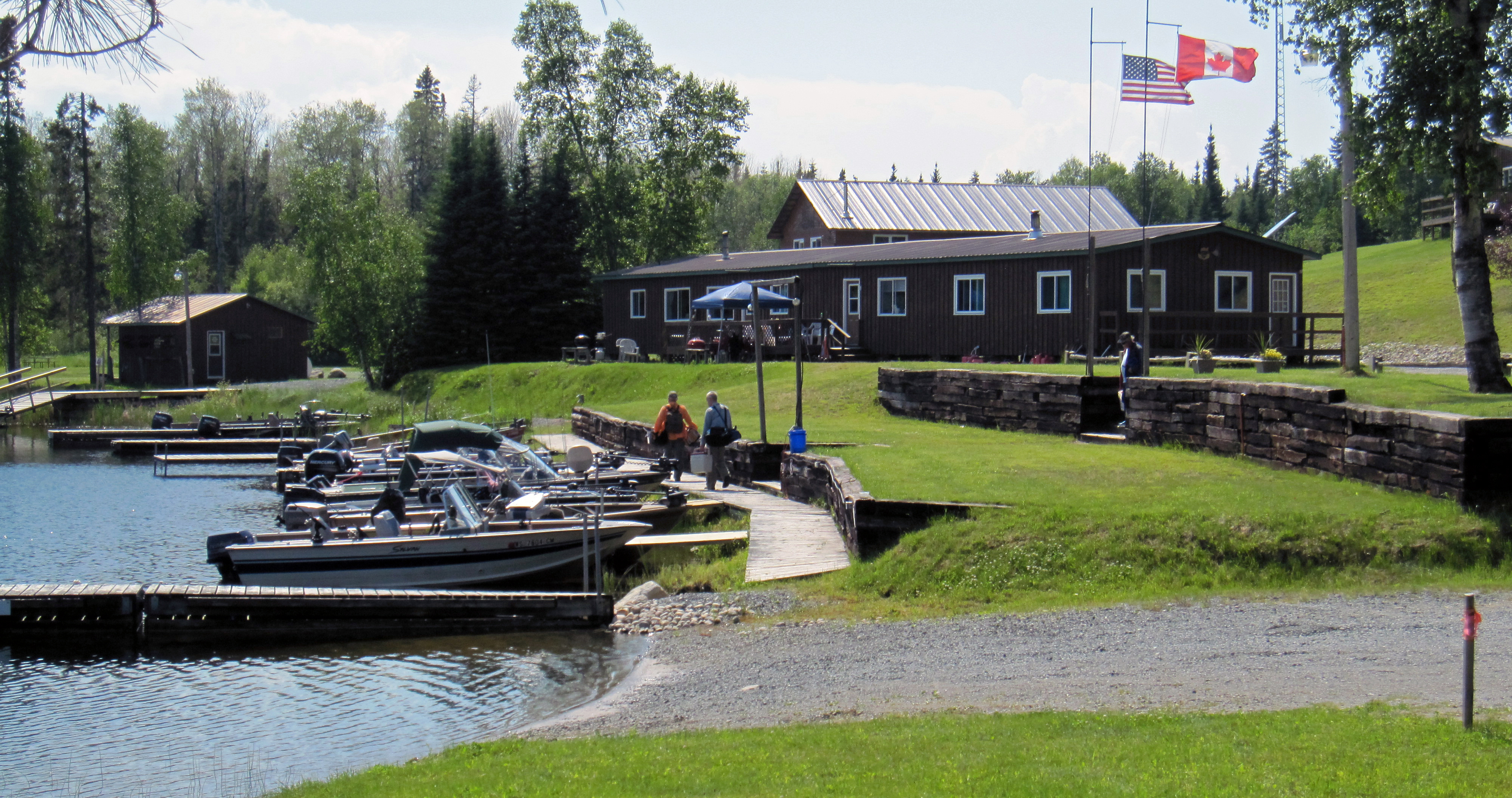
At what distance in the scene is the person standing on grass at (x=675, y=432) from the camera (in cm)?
2225

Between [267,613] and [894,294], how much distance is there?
86.5 feet

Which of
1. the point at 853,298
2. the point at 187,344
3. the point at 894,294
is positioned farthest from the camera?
the point at 187,344

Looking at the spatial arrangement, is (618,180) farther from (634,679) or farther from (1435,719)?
(1435,719)

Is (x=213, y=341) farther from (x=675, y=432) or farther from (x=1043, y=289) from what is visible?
(x=675, y=432)

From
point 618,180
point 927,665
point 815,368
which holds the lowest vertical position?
point 927,665

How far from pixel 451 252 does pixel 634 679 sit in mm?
45327

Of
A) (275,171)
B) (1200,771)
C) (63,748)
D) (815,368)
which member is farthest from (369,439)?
(275,171)

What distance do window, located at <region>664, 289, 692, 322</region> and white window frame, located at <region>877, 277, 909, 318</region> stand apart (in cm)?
925

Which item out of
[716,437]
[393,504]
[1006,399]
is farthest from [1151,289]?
[393,504]

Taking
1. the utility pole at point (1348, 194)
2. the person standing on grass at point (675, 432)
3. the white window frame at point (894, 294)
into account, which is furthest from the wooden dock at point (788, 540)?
the white window frame at point (894, 294)

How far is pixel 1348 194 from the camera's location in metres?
18.9

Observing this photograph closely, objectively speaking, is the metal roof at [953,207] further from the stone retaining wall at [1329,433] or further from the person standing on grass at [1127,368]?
the stone retaining wall at [1329,433]

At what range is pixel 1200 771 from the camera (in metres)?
6.26

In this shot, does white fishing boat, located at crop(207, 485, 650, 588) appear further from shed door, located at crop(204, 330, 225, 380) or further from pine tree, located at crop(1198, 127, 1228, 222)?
pine tree, located at crop(1198, 127, 1228, 222)
